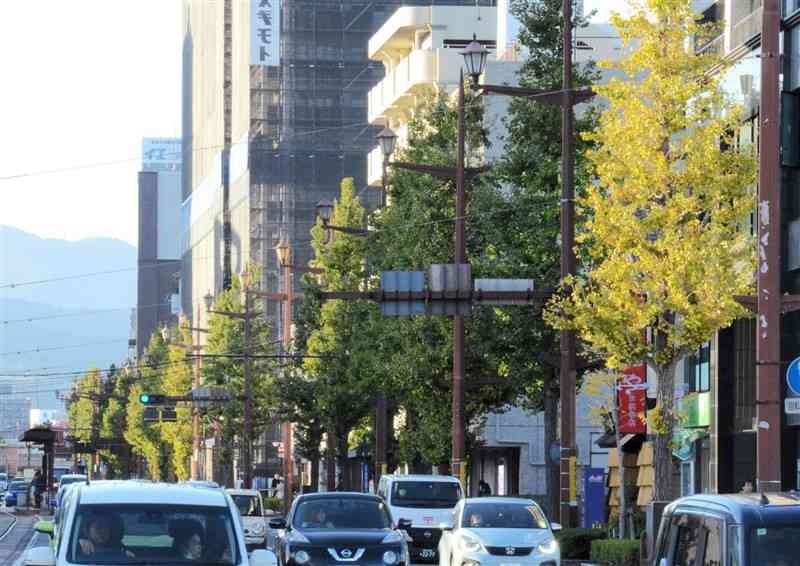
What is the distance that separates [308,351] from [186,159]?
4727 inches

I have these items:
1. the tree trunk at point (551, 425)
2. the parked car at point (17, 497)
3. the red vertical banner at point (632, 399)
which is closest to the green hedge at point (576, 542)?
the red vertical banner at point (632, 399)

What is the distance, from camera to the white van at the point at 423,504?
40031 millimetres

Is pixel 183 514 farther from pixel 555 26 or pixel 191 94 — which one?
pixel 191 94

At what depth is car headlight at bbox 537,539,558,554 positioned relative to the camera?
29578 mm

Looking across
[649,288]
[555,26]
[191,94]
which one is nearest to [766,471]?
[649,288]

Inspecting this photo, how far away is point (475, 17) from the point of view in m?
91.1

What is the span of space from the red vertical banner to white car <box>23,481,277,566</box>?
72.1 feet

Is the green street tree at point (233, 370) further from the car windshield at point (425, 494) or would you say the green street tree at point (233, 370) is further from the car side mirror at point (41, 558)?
the car side mirror at point (41, 558)

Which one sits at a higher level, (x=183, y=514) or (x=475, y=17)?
(x=475, y=17)

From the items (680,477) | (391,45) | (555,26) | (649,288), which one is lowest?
(680,477)

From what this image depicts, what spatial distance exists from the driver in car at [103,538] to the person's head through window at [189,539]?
406 millimetres

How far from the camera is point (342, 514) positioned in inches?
1152

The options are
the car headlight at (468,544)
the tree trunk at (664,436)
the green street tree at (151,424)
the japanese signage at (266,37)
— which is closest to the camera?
the car headlight at (468,544)

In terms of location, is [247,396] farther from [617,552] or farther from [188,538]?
[188,538]
